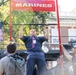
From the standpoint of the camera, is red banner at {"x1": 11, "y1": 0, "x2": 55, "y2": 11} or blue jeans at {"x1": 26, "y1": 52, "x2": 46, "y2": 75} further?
red banner at {"x1": 11, "y1": 0, "x2": 55, "y2": 11}

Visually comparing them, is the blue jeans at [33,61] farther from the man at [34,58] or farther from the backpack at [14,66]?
the backpack at [14,66]

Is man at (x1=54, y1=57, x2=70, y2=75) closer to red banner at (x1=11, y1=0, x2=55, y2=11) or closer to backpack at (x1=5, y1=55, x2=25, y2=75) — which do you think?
red banner at (x1=11, y1=0, x2=55, y2=11)

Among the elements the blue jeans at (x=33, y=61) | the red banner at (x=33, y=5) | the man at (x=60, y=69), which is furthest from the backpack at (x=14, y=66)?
the red banner at (x=33, y=5)

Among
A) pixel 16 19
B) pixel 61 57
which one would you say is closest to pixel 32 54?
pixel 61 57

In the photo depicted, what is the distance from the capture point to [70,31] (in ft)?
115

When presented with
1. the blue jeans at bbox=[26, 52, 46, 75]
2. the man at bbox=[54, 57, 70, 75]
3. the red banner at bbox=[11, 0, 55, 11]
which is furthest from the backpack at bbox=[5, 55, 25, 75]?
the red banner at bbox=[11, 0, 55, 11]

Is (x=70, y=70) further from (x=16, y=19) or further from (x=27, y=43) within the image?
(x=16, y=19)

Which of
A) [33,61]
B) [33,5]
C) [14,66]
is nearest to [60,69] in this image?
[33,61]

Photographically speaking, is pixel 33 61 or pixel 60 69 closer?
pixel 33 61

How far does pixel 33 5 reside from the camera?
7797 millimetres

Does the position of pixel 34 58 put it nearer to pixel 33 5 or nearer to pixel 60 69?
pixel 60 69

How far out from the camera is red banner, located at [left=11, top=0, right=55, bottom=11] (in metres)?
7.73

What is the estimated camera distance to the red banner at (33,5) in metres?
7.73

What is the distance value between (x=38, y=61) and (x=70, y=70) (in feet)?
4.14
